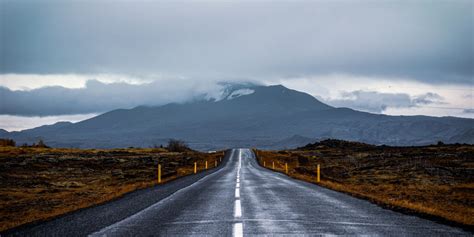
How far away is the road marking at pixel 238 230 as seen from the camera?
33.2ft

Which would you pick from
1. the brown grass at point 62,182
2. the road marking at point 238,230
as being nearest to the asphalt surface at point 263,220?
the road marking at point 238,230

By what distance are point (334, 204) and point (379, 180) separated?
28.1 meters

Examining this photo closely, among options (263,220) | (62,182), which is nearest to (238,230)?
(263,220)

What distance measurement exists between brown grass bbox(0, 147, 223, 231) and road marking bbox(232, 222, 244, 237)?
6.50 m

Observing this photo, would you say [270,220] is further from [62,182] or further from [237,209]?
[62,182]

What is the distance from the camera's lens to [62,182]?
43188mm

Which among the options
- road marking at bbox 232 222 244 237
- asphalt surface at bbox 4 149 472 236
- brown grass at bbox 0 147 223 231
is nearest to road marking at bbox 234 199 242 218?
asphalt surface at bbox 4 149 472 236

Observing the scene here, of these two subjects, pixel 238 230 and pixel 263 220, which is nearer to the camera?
pixel 238 230

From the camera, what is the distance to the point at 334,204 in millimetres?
16188

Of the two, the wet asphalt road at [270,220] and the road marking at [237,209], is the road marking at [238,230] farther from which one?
the road marking at [237,209]

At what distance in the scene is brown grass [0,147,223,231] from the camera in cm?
2214

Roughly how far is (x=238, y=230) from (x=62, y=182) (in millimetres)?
36312

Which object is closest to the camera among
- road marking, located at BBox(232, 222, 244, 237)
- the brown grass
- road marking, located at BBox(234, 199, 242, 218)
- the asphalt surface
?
road marking, located at BBox(232, 222, 244, 237)

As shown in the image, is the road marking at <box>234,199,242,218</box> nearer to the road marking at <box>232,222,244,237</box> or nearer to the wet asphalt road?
the wet asphalt road
